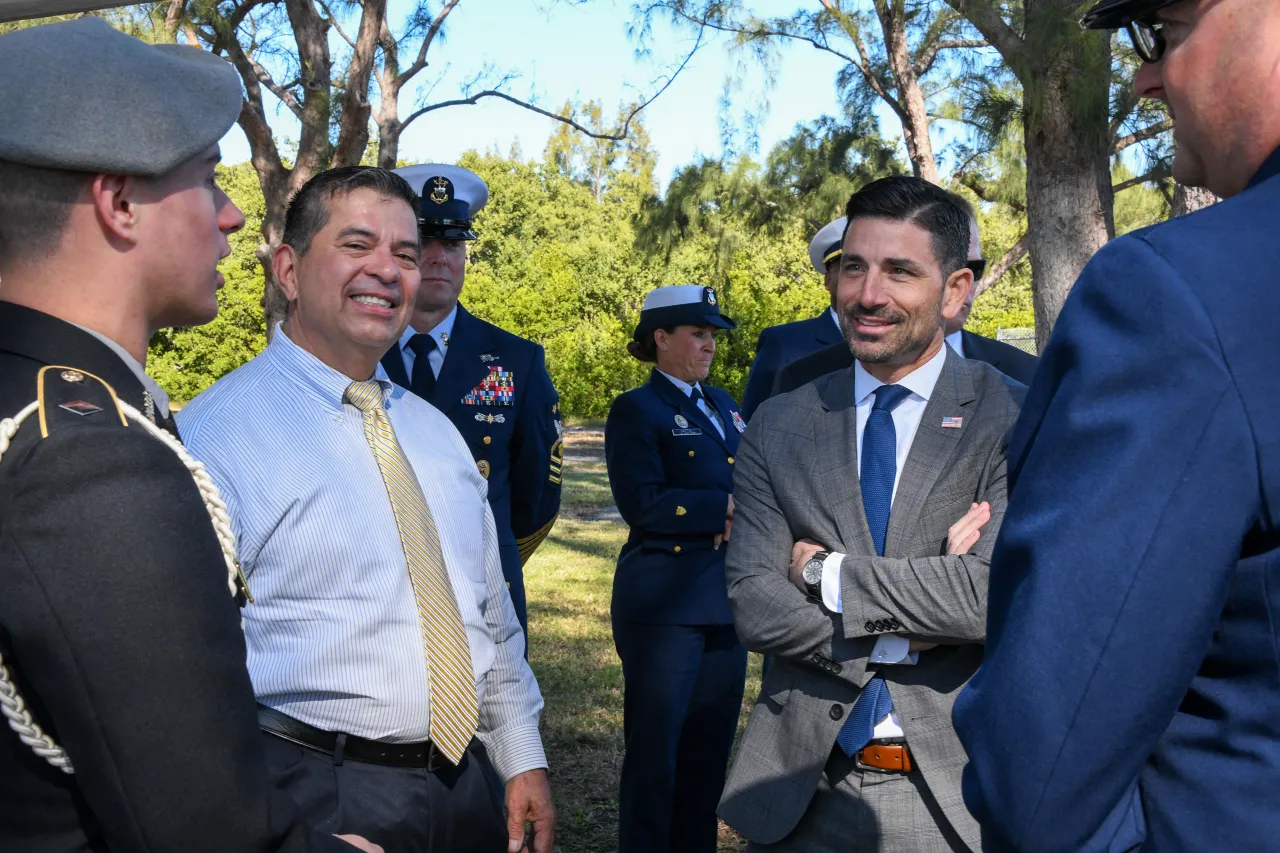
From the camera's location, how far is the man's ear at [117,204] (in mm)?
1440

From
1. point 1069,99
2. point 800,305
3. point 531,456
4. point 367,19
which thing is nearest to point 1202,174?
point 531,456

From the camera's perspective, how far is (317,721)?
2145 mm

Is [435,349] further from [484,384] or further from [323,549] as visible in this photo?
[323,549]

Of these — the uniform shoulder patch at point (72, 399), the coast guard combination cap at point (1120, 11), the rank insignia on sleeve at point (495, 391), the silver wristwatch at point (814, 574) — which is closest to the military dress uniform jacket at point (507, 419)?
the rank insignia on sleeve at point (495, 391)

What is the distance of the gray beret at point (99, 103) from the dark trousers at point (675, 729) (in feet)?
10.6

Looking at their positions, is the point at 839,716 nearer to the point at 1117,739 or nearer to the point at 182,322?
the point at 1117,739

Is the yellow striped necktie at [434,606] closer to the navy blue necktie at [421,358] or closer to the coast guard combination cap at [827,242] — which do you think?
the navy blue necktie at [421,358]

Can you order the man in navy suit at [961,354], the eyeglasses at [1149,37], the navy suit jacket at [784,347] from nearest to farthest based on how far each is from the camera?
1. the eyeglasses at [1149,37]
2. the man in navy suit at [961,354]
3. the navy suit jacket at [784,347]

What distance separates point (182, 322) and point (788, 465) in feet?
4.92

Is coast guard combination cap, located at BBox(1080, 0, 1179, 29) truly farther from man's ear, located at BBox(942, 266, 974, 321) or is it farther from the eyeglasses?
man's ear, located at BBox(942, 266, 974, 321)

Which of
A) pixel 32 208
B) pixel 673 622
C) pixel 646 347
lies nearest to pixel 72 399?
pixel 32 208

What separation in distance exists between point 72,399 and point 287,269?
157cm

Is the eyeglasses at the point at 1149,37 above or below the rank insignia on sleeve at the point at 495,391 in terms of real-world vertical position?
above

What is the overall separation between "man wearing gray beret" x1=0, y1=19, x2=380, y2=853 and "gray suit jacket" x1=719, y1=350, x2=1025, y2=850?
1.27 m
